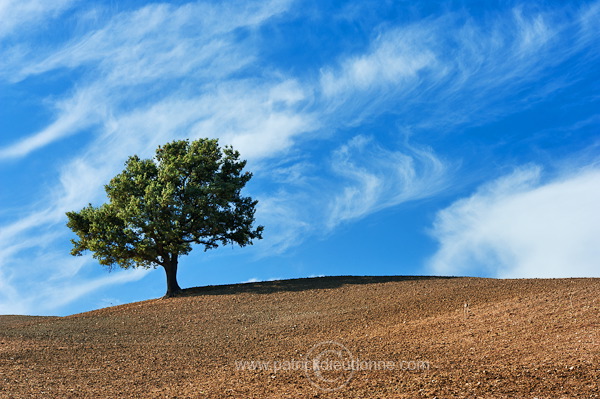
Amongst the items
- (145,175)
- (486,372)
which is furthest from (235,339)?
(145,175)

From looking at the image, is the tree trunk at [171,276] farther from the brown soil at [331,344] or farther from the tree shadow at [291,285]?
the brown soil at [331,344]

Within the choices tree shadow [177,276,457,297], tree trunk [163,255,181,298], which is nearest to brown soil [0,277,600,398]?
tree shadow [177,276,457,297]

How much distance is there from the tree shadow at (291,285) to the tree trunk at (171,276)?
0.39 meters

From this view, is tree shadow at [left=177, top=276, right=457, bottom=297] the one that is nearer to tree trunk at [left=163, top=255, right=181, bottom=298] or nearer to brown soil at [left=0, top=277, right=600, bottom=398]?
brown soil at [left=0, top=277, right=600, bottom=398]

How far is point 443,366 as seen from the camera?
1163 centimetres

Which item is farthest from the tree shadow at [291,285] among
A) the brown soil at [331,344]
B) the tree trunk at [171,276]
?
the tree trunk at [171,276]

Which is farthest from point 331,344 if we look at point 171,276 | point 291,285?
point 171,276

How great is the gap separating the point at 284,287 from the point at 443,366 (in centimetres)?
1391

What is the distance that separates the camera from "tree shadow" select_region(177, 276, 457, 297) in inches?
971

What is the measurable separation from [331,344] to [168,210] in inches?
513

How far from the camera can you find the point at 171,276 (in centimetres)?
2686

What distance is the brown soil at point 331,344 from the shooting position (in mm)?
10742

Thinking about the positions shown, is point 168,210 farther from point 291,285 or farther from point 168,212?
point 291,285

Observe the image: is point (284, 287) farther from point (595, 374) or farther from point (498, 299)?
point (595, 374)
